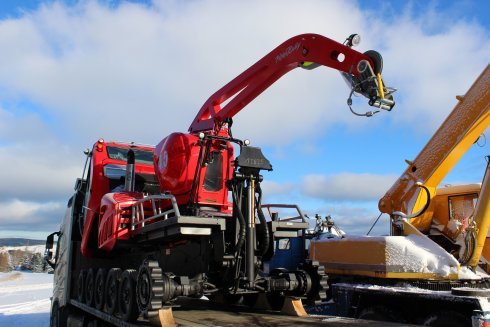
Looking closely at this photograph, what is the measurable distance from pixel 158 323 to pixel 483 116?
6.34 metres

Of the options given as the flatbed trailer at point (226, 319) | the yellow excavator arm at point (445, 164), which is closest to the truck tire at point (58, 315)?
the flatbed trailer at point (226, 319)

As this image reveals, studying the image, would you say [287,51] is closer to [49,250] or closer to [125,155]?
[125,155]

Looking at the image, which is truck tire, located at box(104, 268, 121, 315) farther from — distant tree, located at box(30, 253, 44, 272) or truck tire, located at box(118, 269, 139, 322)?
distant tree, located at box(30, 253, 44, 272)

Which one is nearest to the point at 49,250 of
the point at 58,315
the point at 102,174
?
the point at 58,315

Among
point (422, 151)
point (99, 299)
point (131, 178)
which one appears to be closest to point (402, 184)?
point (422, 151)

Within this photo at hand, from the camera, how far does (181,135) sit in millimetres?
7543

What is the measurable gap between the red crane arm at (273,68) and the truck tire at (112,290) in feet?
8.99

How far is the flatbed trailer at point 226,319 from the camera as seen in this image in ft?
19.9

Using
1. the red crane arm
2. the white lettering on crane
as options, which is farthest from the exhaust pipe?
the white lettering on crane

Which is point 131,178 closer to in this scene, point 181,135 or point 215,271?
point 181,135

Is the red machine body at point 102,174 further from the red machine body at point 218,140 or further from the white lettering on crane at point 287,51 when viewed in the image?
the white lettering on crane at point 287,51

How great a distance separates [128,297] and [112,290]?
2.93 ft

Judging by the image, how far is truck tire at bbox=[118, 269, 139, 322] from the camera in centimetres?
633

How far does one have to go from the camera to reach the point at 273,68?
7520 millimetres
